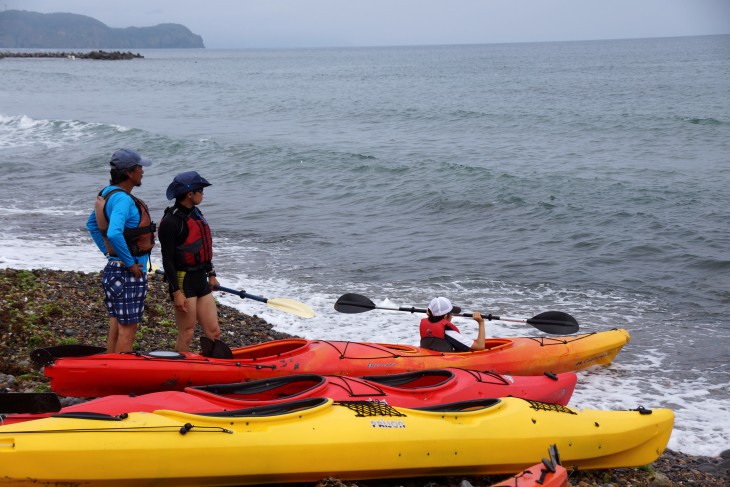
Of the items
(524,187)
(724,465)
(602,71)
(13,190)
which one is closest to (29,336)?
(724,465)

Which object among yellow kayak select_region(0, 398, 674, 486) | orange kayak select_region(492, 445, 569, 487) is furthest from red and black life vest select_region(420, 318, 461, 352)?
orange kayak select_region(492, 445, 569, 487)

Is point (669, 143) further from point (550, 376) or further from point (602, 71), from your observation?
point (602, 71)

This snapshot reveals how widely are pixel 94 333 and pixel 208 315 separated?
181cm

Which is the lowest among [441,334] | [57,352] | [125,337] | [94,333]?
[94,333]

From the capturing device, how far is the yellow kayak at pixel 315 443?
14.8 ft

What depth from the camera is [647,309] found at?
10.1 m

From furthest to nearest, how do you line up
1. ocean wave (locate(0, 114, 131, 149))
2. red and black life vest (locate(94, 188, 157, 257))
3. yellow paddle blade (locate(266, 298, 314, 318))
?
ocean wave (locate(0, 114, 131, 149)) → yellow paddle blade (locate(266, 298, 314, 318)) → red and black life vest (locate(94, 188, 157, 257))

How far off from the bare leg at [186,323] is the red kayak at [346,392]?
2.70 ft

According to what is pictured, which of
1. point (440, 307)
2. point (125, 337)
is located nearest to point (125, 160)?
point (125, 337)

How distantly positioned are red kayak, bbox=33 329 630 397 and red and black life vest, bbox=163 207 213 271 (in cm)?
74

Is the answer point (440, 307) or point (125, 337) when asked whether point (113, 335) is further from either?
point (440, 307)

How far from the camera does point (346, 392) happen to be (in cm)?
569

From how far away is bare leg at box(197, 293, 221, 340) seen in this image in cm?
626

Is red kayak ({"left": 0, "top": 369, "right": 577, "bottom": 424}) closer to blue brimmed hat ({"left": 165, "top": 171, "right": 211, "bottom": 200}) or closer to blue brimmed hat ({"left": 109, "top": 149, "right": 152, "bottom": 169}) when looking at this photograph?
blue brimmed hat ({"left": 165, "top": 171, "right": 211, "bottom": 200})
